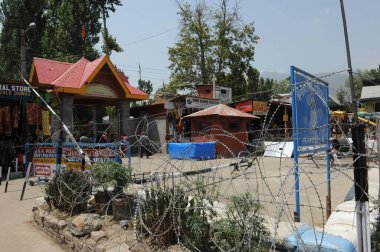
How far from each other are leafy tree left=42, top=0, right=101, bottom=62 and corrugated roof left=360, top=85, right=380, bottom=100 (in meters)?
24.5

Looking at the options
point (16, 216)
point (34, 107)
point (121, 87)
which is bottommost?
point (16, 216)

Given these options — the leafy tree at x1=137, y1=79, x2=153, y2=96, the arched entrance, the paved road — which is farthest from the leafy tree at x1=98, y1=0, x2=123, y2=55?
the leafy tree at x1=137, y1=79, x2=153, y2=96

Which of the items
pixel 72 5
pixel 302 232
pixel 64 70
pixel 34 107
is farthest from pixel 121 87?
pixel 302 232

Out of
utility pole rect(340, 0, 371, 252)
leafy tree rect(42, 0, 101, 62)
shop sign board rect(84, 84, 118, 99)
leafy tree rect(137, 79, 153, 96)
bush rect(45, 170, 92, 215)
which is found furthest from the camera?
leafy tree rect(137, 79, 153, 96)

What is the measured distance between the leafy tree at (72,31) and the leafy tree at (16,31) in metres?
1.80

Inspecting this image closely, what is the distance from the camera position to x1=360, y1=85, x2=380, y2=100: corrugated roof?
31.7 metres

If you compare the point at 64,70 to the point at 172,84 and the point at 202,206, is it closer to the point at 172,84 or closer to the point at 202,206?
the point at 172,84

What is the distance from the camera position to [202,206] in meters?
4.19

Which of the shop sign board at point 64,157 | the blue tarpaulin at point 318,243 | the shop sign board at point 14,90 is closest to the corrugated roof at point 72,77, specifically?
the shop sign board at point 14,90

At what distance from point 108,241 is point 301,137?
3.04 metres

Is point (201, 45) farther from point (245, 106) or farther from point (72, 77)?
point (72, 77)

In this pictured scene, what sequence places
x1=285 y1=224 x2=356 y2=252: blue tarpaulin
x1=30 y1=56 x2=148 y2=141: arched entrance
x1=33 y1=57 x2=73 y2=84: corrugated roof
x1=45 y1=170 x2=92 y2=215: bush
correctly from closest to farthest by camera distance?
x1=285 y1=224 x2=356 y2=252: blue tarpaulin, x1=45 y1=170 x2=92 y2=215: bush, x1=30 y1=56 x2=148 y2=141: arched entrance, x1=33 y1=57 x2=73 y2=84: corrugated roof

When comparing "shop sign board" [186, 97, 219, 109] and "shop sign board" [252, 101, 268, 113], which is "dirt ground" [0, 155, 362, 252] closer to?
"shop sign board" [186, 97, 219, 109]

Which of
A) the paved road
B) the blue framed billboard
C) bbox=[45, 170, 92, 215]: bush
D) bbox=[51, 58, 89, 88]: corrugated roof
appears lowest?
the paved road
